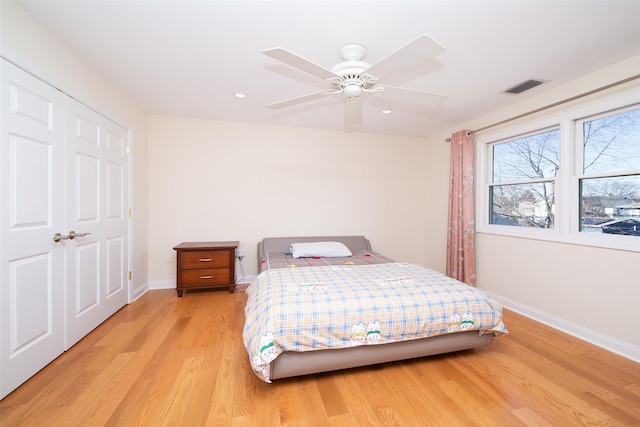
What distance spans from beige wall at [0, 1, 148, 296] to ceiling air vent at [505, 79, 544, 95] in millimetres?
3819

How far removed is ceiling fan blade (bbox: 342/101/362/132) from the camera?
275 centimetres

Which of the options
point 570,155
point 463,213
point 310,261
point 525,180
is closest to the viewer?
point 570,155

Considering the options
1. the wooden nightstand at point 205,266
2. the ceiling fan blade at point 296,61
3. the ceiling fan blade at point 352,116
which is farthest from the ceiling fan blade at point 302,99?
the wooden nightstand at point 205,266

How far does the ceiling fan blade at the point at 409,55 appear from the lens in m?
1.32

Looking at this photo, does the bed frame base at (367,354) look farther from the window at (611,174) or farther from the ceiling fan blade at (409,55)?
the ceiling fan blade at (409,55)

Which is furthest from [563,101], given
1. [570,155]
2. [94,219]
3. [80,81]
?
[94,219]

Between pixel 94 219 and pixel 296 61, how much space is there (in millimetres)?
2226

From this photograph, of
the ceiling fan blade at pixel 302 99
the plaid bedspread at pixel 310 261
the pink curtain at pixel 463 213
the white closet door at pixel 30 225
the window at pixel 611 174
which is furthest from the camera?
the pink curtain at pixel 463 213

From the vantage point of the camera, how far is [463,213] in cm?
331

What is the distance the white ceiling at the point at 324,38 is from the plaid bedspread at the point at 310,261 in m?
1.80

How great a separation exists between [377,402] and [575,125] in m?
2.95

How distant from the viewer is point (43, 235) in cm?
173

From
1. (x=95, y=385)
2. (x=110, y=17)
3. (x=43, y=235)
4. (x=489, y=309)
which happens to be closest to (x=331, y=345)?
(x=489, y=309)

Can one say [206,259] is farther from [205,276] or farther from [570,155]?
[570,155]
